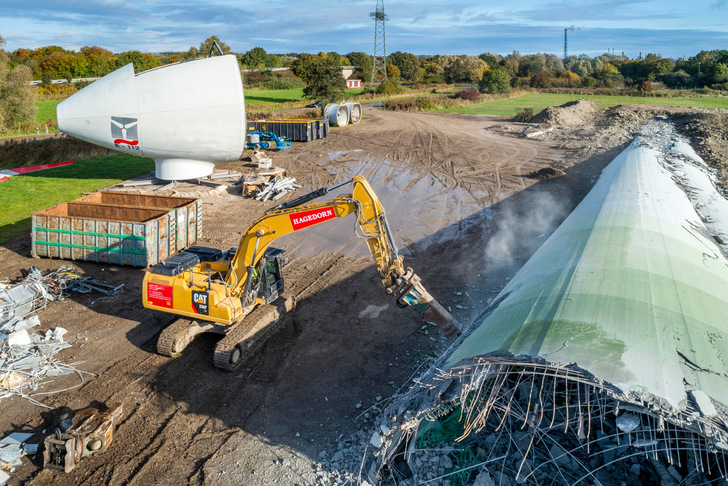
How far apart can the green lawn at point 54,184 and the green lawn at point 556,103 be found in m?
36.2

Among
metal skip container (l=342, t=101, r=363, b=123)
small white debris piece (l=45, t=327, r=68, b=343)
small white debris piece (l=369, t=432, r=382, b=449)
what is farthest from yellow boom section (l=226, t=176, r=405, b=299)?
metal skip container (l=342, t=101, r=363, b=123)

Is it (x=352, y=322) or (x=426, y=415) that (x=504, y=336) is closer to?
(x=426, y=415)

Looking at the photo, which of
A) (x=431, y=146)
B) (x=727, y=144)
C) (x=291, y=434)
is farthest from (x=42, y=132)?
(x=727, y=144)

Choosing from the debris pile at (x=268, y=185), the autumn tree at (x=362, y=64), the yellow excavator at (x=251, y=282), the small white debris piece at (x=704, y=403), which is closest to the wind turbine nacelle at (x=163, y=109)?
the debris pile at (x=268, y=185)

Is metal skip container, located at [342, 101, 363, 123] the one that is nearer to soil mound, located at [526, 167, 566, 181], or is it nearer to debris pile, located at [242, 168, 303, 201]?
debris pile, located at [242, 168, 303, 201]

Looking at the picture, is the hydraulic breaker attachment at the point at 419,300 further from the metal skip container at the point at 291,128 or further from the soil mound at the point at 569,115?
the soil mound at the point at 569,115

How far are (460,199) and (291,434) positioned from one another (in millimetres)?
16930

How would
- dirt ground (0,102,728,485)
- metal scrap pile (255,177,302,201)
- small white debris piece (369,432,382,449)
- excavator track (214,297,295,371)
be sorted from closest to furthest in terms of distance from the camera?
small white debris piece (369,432,382,449) < dirt ground (0,102,728,485) < excavator track (214,297,295,371) < metal scrap pile (255,177,302,201)

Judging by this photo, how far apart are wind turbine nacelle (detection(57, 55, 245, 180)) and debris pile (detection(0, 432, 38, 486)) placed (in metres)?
16.4

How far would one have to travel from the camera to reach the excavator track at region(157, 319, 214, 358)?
37.1 feet

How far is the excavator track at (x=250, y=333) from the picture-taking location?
10.9 metres

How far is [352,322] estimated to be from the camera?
13.2 metres

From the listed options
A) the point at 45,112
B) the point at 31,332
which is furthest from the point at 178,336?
the point at 45,112

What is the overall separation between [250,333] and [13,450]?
4781 millimetres
